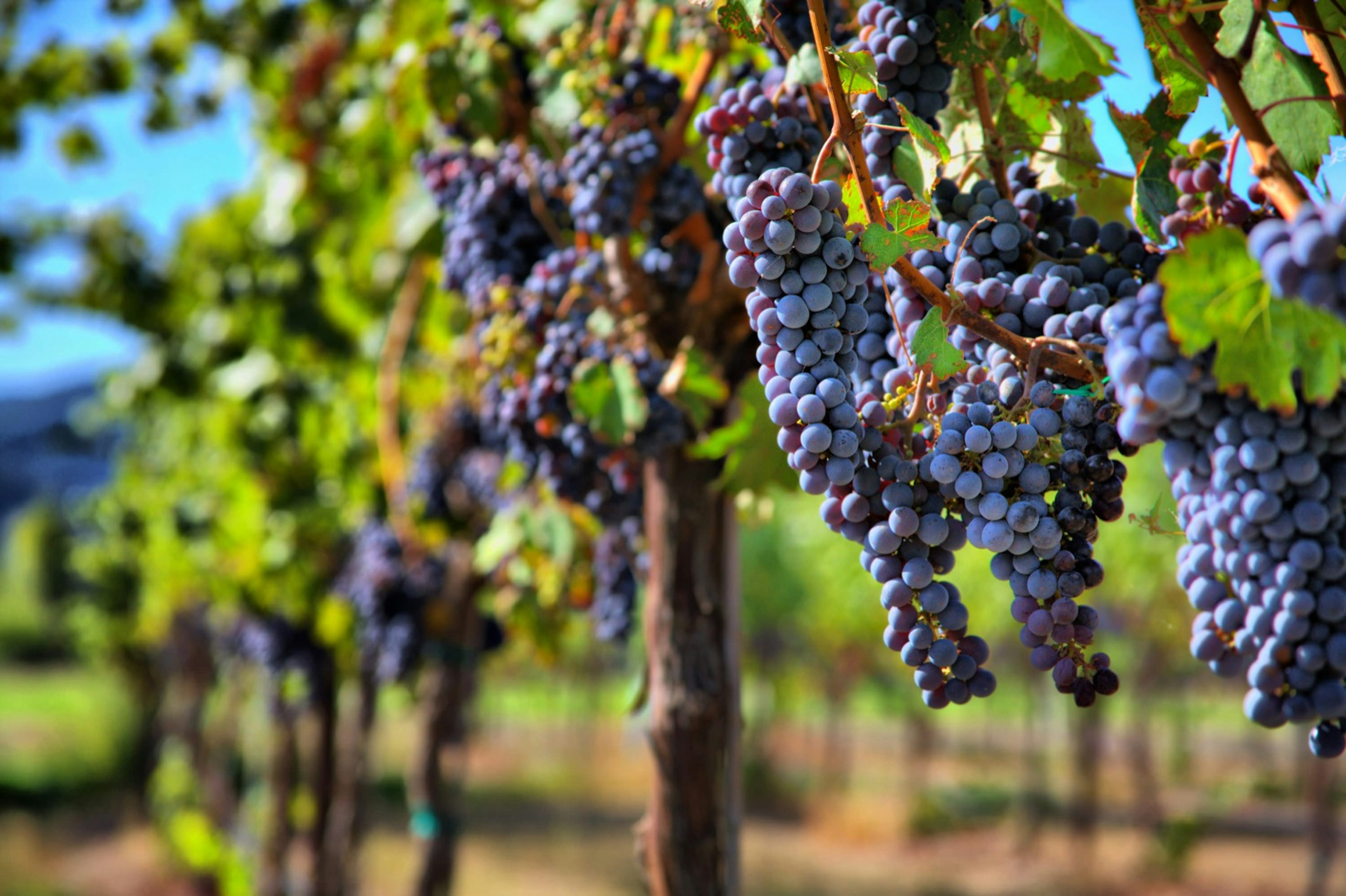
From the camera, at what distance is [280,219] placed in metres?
3.99

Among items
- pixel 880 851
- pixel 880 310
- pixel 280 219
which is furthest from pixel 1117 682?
pixel 880 851

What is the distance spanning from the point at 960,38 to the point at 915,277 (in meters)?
0.36

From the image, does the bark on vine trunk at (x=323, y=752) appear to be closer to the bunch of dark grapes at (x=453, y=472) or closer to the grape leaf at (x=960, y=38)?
the bunch of dark grapes at (x=453, y=472)

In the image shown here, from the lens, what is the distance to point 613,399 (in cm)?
170

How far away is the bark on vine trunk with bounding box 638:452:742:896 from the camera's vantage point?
1.72 meters

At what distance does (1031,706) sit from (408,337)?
414 inches

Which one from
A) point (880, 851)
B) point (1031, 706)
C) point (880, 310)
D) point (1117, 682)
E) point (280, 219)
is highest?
point (280, 219)

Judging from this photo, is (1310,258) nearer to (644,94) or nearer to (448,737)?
(644,94)

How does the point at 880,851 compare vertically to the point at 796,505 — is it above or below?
below

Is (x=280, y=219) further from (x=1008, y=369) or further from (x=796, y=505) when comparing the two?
(x=796, y=505)

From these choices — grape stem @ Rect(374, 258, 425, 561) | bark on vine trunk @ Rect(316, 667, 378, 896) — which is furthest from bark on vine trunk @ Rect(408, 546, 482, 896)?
bark on vine trunk @ Rect(316, 667, 378, 896)

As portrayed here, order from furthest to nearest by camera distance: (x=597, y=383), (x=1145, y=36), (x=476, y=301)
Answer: (x=476, y=301) < (x=597, y=383) < (x=1145, y=36)

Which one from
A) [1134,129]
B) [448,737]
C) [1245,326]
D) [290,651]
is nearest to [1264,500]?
[1245,326]

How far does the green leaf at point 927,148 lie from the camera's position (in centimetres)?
92
